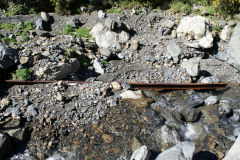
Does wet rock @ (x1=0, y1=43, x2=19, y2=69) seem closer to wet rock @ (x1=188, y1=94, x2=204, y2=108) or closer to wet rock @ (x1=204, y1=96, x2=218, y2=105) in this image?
wet rock @ (x1=188, y1=94, x2=204, y2=108)

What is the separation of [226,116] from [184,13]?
6381 millimetres

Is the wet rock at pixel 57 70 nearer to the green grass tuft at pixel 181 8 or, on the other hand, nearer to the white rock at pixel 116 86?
the white rock at pixel 116 86

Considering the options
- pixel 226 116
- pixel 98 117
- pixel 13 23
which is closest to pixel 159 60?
pixel 226 116

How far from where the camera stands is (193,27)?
385 inches

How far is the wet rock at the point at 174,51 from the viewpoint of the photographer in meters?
8.90

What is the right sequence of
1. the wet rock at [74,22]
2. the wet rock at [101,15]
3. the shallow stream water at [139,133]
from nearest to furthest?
the shallow stream water at [139,133]
the wet rock at [74,22]
the wet rock at [101,15]

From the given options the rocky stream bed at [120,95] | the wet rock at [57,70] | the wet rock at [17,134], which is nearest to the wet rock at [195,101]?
the rocky stream bed at [120,95]

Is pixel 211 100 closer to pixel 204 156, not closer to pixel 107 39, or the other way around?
pixel 204 156

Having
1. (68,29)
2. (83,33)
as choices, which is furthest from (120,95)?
(68,29)

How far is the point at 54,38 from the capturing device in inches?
347

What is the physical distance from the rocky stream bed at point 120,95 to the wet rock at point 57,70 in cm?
3

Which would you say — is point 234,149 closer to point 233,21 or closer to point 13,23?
point 233,21

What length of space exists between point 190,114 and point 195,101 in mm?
840

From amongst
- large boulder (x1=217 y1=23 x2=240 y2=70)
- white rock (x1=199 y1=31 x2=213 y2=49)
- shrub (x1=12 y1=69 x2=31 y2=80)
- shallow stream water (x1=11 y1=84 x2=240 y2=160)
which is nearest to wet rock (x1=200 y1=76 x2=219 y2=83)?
shallow stream water (x1=11 y1=84 x2=240 y2=160)
